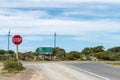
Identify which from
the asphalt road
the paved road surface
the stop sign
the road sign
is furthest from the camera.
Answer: the road sign

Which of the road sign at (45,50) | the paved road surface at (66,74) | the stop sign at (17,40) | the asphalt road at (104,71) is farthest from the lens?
the road sign at (45,50)

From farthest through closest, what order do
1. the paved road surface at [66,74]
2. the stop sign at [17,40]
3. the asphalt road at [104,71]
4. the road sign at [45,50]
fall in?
the road sign at [45,50] < the stop sign at [17,40] < the asphalt road at [104,71] < the paved road surface at [66,74]

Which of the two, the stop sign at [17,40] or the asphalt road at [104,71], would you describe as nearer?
the asphalt road at [104,71]

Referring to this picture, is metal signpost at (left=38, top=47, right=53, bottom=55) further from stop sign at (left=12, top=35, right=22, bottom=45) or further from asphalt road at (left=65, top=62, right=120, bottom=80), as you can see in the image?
stop sign at (left=12, top=35, right=22, bottom=45)

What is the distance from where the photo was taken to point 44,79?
75.6 ft

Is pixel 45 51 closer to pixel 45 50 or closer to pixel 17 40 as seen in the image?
pixel 45 50

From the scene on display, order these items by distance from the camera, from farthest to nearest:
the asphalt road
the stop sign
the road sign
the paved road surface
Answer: the road sign, the stop sign, the asphalt road, the paved road surface

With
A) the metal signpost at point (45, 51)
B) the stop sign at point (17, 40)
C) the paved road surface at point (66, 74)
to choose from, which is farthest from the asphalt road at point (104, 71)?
the metal signpost at point (45, 51)

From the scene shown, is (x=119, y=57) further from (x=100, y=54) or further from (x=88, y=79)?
(x=88, y=79)

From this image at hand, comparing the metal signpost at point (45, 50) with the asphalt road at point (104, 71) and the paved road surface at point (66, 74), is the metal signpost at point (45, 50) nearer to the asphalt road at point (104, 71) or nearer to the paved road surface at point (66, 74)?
the asphalt road at point (104, 71)

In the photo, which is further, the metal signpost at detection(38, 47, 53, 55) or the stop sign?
the metal signpost at detection(38, 47, 53, 55)

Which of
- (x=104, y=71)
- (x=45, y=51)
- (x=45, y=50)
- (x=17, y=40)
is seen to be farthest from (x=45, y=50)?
(x=104, y=71)

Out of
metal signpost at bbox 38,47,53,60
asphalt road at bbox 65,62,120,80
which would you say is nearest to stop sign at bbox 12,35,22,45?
asphalt road at bbox 65,62,120,80

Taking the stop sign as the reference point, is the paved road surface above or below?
below
